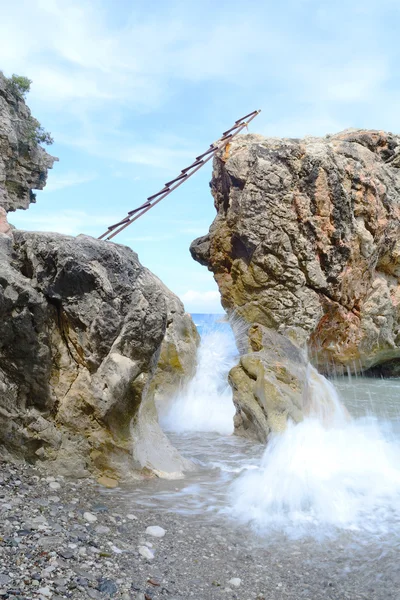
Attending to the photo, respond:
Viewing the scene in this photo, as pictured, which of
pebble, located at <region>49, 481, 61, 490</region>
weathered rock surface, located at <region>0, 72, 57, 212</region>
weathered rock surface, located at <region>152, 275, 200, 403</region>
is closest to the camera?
pebble, located at <region>49, 481, 61, 490</region>

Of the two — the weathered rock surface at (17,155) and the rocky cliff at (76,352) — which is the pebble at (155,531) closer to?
the rocky cliff at (76,352)

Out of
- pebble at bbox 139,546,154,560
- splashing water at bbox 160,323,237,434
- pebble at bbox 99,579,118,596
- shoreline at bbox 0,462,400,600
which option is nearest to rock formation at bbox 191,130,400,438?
splashing water at bbox 160,323,237,434

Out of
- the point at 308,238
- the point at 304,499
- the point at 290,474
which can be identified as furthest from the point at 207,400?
the point at 308,238

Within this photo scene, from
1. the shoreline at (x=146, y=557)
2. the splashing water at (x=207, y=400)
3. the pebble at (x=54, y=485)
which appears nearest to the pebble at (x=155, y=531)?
the shoreline at (x=146, y=557)

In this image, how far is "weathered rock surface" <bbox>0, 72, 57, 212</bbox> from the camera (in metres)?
20.3

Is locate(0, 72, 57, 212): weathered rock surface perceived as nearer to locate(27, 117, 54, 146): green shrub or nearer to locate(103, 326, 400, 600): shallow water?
locate(27, 117, 54, 146): green shrub

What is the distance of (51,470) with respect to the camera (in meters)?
4.79

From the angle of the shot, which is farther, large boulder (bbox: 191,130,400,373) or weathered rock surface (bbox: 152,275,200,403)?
large boulder (bbox: 191,130,400,373)

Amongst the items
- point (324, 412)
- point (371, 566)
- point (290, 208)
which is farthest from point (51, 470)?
point (290, 208)

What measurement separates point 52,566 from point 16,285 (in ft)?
8.30

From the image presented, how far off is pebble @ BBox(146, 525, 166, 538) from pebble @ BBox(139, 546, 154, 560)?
28 cm

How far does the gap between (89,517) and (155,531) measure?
52cm

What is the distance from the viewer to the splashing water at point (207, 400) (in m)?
9.20

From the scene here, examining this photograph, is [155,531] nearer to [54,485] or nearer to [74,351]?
[54,485]
